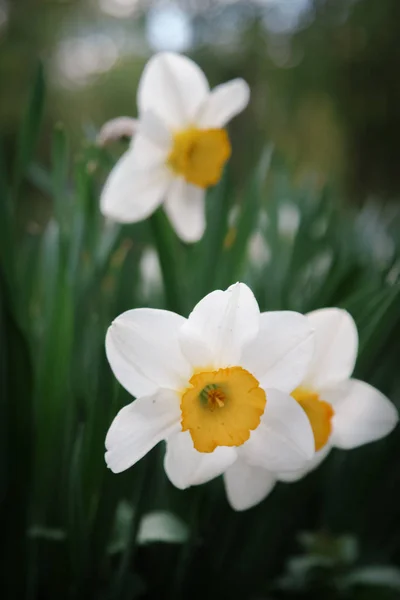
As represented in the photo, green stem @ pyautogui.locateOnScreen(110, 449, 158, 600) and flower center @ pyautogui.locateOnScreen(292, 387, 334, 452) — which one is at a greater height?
flower center @ pyautogui.locateOnScreen(292, 387, 334, 452)

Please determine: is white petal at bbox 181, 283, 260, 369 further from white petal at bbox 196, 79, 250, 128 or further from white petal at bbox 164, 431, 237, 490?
white petal at bbox 196, 79, 250, 128

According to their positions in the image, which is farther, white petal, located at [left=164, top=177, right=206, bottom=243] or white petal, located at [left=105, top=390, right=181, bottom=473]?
white petal, located at [left=164, top=177, right=206, bottom=243]

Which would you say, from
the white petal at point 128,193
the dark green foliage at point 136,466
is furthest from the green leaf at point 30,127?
the white petal at point 128,193

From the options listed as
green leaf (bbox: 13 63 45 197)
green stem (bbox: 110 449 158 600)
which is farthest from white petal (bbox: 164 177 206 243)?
green stem (bbox: 110 449 158 600)

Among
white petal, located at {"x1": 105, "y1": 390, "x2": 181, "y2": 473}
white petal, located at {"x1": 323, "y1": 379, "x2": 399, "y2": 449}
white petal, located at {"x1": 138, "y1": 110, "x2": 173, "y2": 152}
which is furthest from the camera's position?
white petal, located at {"x1": 138, "y1": 110, "x2": 173, "y2": 152}

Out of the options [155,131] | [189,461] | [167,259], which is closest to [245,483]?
[189,461]

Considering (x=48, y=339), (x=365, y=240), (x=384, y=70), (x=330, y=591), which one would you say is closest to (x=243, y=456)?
(x=48, y=339)
